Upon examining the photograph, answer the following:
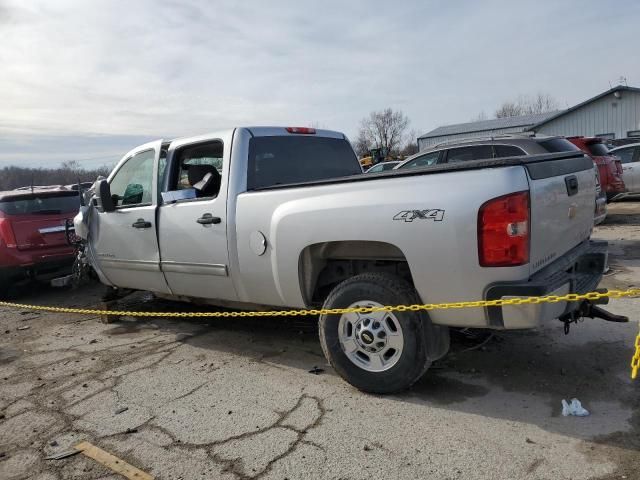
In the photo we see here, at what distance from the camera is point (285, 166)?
491 cm

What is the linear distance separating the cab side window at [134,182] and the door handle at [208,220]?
3.21 ft

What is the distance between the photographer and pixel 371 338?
3.64 m

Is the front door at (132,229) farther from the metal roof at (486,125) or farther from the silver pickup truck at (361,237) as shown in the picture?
the metal roof at (486,125)

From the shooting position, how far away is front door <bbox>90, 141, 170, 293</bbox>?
5227 mm

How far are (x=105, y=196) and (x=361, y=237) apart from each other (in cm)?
333

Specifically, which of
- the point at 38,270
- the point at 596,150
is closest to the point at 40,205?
the point at 38,270

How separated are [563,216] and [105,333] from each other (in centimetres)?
486

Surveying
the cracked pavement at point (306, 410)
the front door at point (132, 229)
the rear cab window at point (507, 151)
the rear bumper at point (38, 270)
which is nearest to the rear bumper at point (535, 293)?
the cracked pavement at point (306, 410)

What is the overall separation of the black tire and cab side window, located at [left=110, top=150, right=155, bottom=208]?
2510 millimetres

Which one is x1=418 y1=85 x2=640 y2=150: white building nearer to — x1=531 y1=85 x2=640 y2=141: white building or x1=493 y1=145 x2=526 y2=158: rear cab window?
x1=531 y1=85 x2=640 y2=141: white building

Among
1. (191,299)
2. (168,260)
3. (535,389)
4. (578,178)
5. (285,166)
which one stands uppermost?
(285,166)

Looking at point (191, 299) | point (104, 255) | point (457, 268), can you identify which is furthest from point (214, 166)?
point (457, 268)

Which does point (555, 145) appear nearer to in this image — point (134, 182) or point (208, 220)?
point (208, 220)

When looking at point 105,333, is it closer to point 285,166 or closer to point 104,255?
point 104,255
